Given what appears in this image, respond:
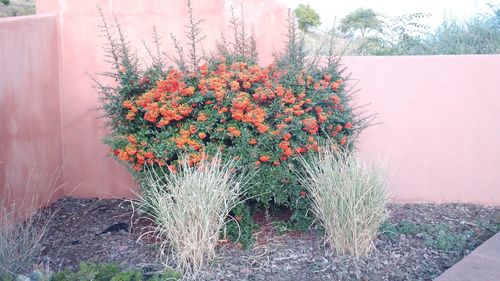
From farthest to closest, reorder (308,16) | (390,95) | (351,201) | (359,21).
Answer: (308,16) → (359,21) → (390,95) → (351,201)

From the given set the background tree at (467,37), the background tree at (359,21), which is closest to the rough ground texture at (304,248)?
the background tree at (467,37)

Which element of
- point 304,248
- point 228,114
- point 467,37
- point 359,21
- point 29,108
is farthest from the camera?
point 359,21

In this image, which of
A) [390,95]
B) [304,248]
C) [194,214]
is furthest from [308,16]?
[194,214]

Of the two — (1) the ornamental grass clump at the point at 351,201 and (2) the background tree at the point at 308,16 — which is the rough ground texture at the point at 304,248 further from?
(2) the background tree at the point at 308,16

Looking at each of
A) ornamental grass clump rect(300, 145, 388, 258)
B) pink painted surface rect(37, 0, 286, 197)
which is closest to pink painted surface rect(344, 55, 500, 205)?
pink painted surface rect(37, 0, 286, 197)

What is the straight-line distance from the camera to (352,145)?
23.9 feet

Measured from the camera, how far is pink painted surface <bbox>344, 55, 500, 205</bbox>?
8.00m

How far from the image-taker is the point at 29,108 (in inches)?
296

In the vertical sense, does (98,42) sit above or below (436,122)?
above

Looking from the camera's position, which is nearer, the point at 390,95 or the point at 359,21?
the point at 390,95

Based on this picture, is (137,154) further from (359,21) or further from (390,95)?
(359,21)

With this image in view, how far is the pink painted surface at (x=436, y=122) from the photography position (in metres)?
8.00

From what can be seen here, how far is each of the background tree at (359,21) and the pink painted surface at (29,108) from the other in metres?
9.27

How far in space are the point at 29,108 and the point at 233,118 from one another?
2534 millimetres
